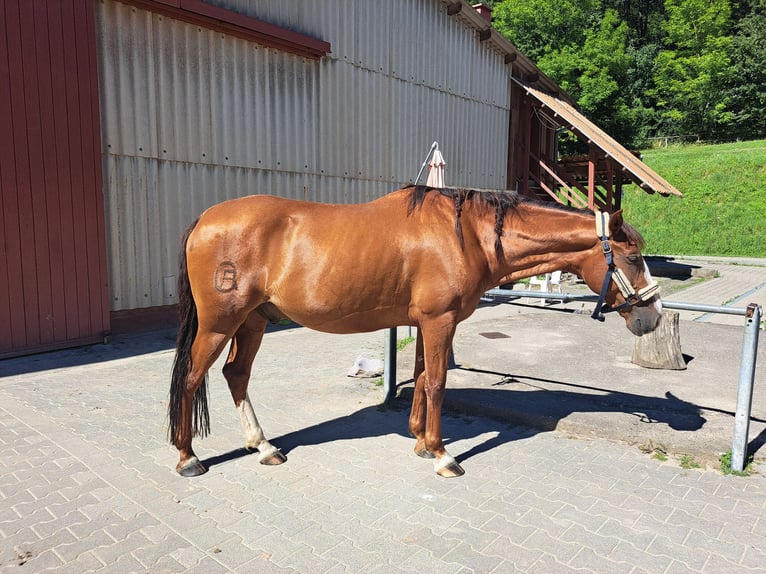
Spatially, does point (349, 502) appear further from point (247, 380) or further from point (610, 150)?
point (610, 150)

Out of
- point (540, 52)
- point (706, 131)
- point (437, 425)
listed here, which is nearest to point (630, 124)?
point (706, 131)

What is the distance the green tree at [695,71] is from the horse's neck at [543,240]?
49.8 meters

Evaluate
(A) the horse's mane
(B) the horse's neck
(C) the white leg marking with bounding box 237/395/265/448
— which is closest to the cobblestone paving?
(C) the white leg marking with bounding box 237/395/265/448

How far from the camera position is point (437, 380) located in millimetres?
3760

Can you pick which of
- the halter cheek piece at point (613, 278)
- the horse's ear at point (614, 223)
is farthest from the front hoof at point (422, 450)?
the horse's ear at point (614, 223)

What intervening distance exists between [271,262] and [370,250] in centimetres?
69

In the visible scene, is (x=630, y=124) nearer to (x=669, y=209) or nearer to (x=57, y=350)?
(x=669, y=209)

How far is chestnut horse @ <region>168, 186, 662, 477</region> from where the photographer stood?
12.0ft

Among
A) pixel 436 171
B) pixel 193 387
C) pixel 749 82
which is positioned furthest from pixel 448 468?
pixel 749 82

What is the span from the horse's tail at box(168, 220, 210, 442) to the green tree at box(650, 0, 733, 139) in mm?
51305

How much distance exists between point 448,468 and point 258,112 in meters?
7.66

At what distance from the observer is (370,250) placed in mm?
3664

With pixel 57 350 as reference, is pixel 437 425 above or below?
above

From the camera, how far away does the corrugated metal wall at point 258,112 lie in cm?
793
